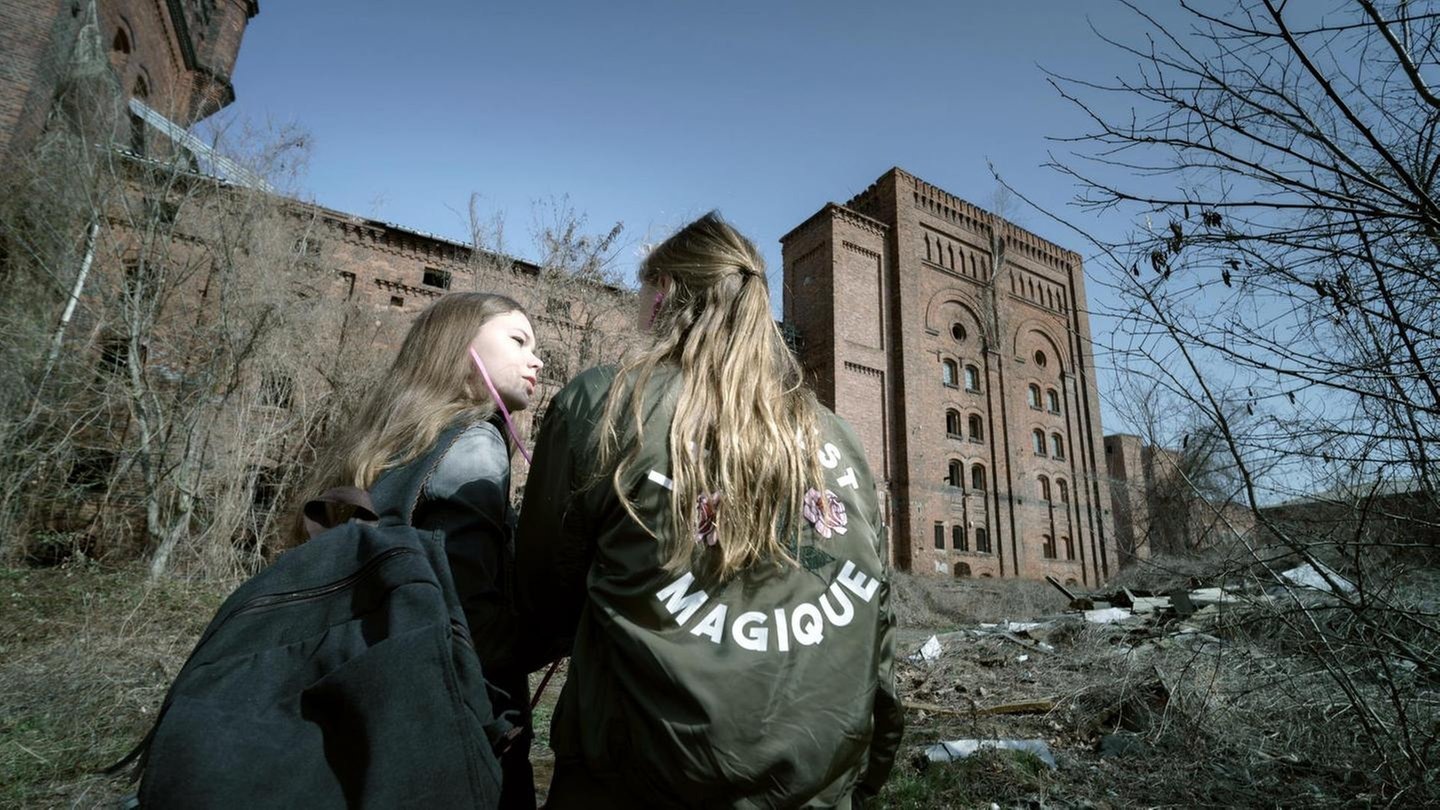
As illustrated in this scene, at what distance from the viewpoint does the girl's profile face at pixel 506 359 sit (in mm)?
1944

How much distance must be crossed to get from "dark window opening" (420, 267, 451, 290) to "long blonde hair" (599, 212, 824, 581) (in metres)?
19.0

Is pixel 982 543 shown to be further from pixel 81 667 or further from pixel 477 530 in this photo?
pixel 477 530

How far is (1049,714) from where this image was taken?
5016mm

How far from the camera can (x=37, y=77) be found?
11.9 m

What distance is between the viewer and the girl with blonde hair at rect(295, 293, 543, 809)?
1418 mm

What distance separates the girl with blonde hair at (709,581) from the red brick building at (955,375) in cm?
1844

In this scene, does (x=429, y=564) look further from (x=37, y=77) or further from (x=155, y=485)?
(x=37, y=77)

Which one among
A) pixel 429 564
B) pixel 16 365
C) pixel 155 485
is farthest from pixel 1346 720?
pixel 16 365

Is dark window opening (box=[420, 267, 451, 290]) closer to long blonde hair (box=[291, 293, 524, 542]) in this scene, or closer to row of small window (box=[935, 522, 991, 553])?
row of small window (box=[935, 522, 991, 553])

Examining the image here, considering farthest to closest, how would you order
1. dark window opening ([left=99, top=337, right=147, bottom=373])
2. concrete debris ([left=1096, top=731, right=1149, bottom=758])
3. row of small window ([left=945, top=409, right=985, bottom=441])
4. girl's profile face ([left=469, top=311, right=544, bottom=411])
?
row of small window ([left=945, top=409, right=985, bottom=441]), dark window opening ([left=99, top=337, right=147, bottom=373]), concrete debris ([left=1096, top=731, right=1149, bottom=758]), girl's profile face ([left=469, top=311, right=544, bottom=411])

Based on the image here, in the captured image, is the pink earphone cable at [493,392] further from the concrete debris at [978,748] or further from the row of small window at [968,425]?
the row of small window at [968,425]

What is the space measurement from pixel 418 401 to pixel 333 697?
0.98 m

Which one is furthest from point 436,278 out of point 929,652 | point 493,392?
point 493,392

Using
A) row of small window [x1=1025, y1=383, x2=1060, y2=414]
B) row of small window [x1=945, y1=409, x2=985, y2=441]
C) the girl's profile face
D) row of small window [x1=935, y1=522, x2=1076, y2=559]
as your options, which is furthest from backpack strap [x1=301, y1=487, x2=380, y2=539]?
row of small window [x1=1025, y1=383, x2=1060, y2=414]
